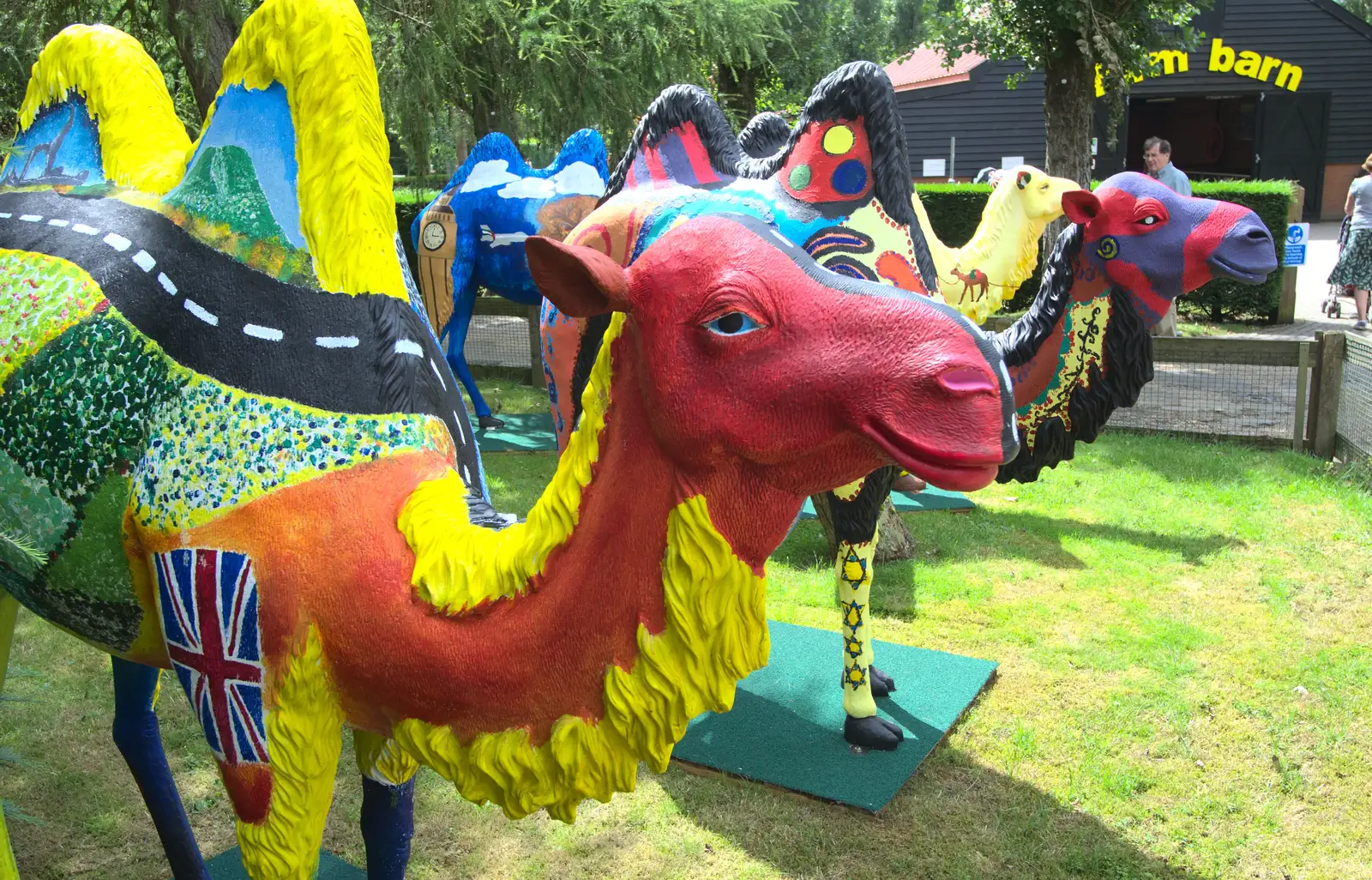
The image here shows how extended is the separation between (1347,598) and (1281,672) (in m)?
1.11

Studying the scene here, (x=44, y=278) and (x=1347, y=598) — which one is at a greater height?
(x=44, y=278)

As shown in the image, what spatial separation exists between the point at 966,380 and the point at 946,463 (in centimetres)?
12

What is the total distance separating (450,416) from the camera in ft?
7.46

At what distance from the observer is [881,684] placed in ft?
15.1

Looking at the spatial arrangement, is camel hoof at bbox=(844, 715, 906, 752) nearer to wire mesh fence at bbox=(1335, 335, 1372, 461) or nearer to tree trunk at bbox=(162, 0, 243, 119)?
wire mesh fence at bbox=(1335, 335, 1372, 461)

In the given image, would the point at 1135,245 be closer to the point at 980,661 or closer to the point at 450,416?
the point at 980,661

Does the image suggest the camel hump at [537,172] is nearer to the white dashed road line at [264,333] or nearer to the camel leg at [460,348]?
the camel leg at [460,348]

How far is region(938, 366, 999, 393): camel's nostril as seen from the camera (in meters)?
1.43

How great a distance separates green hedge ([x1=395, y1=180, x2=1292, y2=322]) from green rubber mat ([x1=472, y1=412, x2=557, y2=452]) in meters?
3.58

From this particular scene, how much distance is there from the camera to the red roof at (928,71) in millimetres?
26047

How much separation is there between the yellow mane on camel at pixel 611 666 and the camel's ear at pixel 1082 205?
8.77ft

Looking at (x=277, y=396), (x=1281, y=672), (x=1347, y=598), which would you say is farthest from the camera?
(x=1347, y=598)

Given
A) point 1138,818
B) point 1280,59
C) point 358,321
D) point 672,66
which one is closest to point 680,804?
point 1138,818

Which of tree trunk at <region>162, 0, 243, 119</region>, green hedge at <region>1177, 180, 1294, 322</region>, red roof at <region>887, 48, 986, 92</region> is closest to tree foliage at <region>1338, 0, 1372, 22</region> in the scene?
red roof at <region>887, 48, 986, 92</region>
